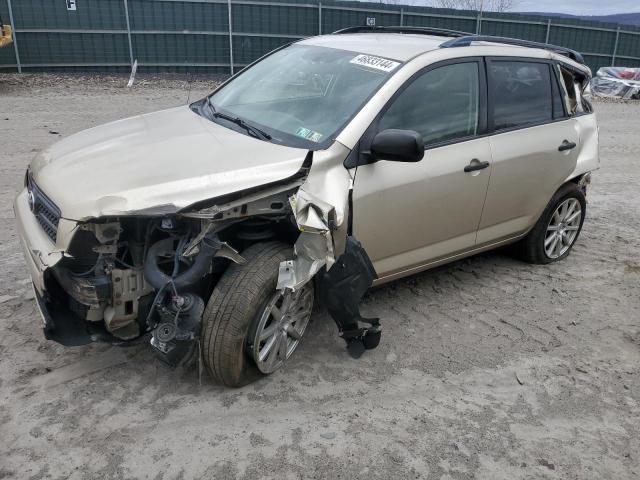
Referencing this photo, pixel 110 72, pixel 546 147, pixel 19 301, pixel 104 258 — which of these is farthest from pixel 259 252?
pixel 110 72

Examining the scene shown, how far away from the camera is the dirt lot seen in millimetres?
2789

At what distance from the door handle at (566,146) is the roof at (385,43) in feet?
4.05

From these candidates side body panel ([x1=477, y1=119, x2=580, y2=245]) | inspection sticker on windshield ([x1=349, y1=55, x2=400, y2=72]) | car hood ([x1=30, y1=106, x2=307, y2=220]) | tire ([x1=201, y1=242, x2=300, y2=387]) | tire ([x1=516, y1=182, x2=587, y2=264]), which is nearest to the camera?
car hood ([x1=30, y1=106, x2=307, y2=220])

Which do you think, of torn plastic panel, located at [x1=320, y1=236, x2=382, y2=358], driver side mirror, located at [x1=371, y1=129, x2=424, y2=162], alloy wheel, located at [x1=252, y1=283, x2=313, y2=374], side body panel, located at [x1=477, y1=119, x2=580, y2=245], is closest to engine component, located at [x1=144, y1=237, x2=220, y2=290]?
alloy wheel, located at [x1=252, y1=283, x2=313, y2=374]

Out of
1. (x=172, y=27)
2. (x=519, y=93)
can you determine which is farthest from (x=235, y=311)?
(x=172, y=27)

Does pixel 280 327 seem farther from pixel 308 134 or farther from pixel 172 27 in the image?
pixel 172 27

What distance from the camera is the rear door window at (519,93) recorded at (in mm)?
4199

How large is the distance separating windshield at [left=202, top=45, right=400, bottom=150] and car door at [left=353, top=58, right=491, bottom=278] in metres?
0.23

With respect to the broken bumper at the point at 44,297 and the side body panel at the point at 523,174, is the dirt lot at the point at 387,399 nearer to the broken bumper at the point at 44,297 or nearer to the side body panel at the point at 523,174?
the broken bumper at the point at 44,297

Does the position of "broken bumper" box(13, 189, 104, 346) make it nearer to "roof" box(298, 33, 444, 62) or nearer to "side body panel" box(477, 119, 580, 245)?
"roof" box(298, 33, 444, 62)

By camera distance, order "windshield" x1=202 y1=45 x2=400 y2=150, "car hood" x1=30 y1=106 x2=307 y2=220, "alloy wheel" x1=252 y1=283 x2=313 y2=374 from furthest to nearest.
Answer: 1. "windshield" x1=202 y1=45 x2=400 y2=150
2. "alloy wheel" x1=252 y1=283 x2=313 y2=374
3. "car hood" x1=30 y1=106 x2=307 y2=220

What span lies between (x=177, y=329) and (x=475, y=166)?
224 centimetres

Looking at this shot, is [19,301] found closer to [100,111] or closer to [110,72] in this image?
[100,111]

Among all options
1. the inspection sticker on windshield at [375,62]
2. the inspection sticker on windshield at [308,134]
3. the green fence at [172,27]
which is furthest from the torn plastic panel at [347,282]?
the green fence at [172,27]
